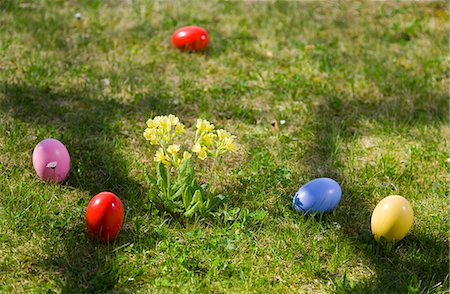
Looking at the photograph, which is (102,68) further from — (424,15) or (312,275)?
(424,15)

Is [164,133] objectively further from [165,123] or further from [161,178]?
[161,178]

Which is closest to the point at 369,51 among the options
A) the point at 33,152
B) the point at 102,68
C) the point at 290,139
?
the point at 290,139

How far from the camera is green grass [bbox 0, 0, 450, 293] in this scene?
10.5ft

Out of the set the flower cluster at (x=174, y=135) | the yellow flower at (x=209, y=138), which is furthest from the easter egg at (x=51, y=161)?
the yellow flower at (x=209, y=138)

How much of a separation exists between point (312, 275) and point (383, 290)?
0.32 meters

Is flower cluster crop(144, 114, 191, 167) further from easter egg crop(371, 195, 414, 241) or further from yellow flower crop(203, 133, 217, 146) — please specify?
easter egg crop(371, 195, 414, 241)

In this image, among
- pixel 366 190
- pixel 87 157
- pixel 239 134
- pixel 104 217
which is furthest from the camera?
pixel 239 134

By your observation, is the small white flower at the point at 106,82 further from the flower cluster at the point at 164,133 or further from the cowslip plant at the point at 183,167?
the flower cluster at the point at 164,133

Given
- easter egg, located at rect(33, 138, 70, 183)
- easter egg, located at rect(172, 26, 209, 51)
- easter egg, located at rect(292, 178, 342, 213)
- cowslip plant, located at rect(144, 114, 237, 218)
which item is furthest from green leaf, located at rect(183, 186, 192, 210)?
easter egg, located at rect(172, 26, 209, 51)

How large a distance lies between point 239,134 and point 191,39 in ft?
3.65

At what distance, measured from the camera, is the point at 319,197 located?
11.3 feet

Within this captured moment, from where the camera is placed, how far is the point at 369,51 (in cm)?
534

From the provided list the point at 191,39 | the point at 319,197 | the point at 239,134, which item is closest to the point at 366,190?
the point at 319,197

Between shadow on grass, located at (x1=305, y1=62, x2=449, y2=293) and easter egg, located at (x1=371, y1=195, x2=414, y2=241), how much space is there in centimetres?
9
